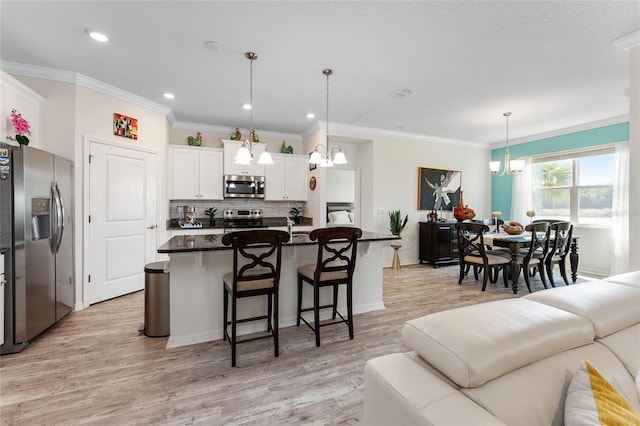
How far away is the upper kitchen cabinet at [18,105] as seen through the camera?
2.66 metres

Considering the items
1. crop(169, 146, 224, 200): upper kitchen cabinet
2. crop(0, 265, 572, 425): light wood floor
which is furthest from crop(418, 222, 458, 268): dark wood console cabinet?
crop(169, 146, 224, 200): upper kitchen cabinet

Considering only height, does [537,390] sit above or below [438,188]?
below

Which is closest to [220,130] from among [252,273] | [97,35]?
[97,35]

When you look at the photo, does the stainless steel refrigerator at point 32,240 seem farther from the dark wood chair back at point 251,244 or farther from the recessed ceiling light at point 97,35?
the dark wood chair back at point 251,244

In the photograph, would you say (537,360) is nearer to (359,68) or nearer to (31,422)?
(31,422)

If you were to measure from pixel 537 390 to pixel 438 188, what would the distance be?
5.70 meters

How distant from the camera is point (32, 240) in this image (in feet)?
7.99

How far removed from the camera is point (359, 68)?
118 inches

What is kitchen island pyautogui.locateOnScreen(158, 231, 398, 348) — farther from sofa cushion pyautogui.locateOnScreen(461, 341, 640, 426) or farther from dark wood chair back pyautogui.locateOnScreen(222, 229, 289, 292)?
sofa cushion pyautogui.locateOnScreen(461, 341, 640, 426)

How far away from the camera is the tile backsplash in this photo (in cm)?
504

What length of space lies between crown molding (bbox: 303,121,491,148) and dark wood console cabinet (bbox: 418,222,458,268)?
182cm

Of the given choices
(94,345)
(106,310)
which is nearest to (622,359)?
(94,345)

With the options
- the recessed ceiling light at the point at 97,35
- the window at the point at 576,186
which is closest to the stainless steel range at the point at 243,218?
the recessed ceiling light at the point at 97,35

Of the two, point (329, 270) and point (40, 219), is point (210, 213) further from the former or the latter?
point (329, 270)
